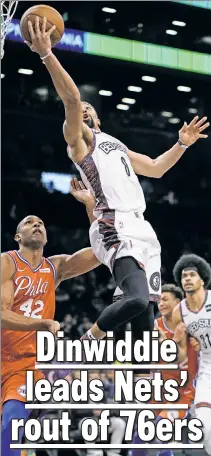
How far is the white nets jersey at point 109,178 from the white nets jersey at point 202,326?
1.95 meters

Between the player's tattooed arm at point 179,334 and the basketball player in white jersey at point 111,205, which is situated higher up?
the basketball player in white jersey at point 111,205

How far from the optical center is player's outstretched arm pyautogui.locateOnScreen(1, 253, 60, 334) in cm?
634

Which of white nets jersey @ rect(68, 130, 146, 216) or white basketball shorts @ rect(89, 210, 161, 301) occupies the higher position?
white nets jersey @ rect(68, 130, 146, 216)

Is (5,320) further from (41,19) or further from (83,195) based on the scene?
(41,19)


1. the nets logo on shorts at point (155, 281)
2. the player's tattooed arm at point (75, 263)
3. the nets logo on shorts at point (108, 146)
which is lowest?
the nets logo on shorts at point (155, 281)

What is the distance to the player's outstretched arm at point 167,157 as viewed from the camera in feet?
23.1

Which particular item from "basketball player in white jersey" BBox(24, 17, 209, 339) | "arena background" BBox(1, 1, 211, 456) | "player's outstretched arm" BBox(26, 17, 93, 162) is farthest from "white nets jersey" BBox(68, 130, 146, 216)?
"arena background" BBox(1, 1, 211, 456)

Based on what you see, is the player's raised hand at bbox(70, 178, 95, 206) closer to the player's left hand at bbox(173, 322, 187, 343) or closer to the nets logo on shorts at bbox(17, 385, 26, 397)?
the nets logo on shorts at bbox(17, 385, 26, 397)

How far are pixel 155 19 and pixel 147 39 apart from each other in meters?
0.99

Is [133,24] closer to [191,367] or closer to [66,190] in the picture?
[66,190]

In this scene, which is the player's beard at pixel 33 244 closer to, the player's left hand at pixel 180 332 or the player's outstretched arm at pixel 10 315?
the player's outstretched arm at pixel 10 315

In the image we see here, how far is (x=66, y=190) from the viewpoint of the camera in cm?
2370

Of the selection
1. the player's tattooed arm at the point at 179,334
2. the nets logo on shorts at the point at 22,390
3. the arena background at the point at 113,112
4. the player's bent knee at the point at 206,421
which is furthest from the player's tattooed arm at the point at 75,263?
the arena background at the point at 113,112

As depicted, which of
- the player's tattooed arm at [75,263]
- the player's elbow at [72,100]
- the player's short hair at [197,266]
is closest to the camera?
the player's elbow at [72,100]
